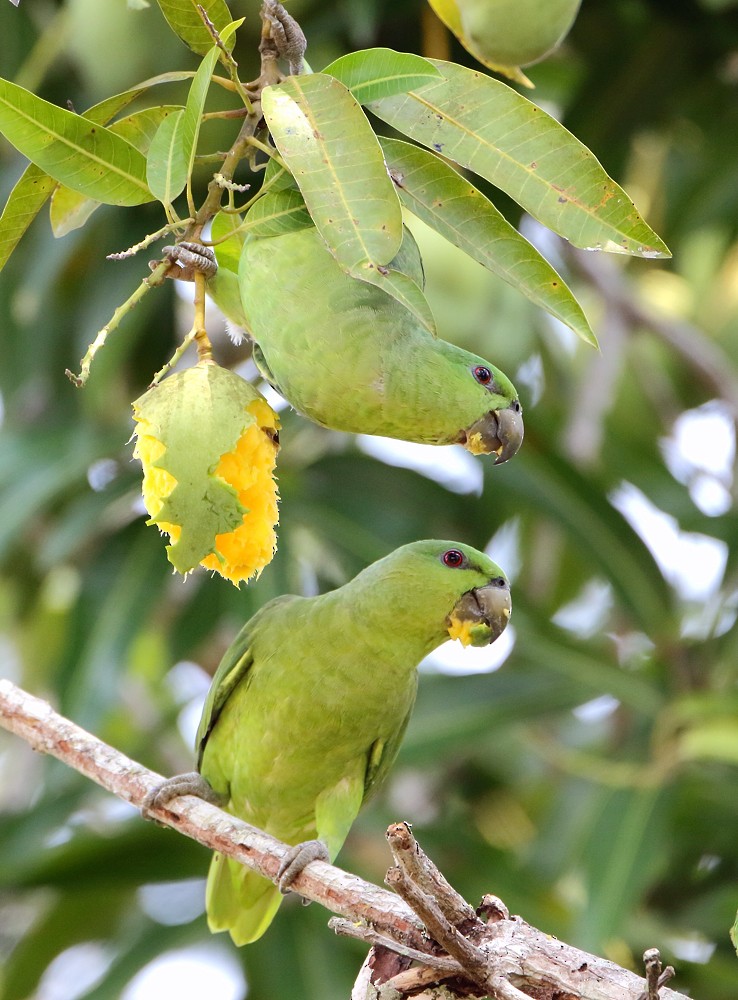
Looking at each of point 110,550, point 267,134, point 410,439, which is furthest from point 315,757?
point 110,550

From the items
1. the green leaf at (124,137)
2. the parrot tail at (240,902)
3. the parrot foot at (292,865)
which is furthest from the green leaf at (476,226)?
the parrot tail at (240,902)

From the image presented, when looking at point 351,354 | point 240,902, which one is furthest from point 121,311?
point 240,902

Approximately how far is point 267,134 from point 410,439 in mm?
347

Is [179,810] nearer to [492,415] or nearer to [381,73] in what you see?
[492,415]

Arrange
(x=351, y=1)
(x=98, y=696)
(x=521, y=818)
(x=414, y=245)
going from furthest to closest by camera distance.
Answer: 1. (x=521, y=818)
2. (x=98, y=696)
3. (x=351, y=1)
4. (x=414, y=245)

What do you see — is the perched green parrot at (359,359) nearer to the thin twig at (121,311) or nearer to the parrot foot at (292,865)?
the thin twig at (121,311)

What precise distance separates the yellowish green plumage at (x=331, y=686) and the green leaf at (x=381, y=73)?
0.78 m

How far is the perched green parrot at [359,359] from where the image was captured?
1164 mm

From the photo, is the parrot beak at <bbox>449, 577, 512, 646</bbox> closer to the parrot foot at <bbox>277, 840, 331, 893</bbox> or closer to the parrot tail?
the parrot foot at <bbox>277, 840, 331, 893</bbox>

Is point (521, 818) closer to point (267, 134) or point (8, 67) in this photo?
point (8, 67)

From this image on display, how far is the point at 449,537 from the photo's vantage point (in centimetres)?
331

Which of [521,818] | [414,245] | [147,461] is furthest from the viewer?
[521,818]

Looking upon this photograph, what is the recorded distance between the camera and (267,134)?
125 centimetres

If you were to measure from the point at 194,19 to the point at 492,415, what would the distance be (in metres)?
0.51
